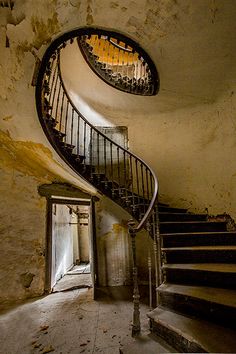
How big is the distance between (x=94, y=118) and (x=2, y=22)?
129 inches

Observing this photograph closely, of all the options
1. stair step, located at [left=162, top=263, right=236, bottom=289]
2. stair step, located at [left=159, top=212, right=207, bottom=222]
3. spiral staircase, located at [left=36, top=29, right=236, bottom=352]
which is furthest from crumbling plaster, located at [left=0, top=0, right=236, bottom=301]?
stair step, located at [left=162, top=263, right=236, bottom=289]

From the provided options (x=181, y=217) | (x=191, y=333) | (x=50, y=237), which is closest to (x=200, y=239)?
(x=181, y=217)

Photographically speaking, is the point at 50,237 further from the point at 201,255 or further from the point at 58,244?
the point at 201,255

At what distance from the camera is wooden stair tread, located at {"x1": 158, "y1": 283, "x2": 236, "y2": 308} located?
1.78 meters

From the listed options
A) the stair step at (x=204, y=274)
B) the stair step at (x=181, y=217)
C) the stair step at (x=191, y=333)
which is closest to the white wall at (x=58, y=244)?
the stair step at (x=181, y=217)

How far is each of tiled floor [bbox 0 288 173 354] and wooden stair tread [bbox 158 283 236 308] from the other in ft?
1.62

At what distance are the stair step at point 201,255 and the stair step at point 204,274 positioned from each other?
0.08 metres

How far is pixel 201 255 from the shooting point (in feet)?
8.34

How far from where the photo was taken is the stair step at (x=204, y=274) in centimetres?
206

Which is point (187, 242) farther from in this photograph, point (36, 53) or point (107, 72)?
point (107, 72)

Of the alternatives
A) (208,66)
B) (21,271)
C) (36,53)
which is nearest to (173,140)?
(208,66)

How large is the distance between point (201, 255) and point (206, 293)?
0.61 meters

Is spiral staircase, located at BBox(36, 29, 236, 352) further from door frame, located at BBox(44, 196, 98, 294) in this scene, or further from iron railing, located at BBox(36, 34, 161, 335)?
door frame, located at BBox(44, 196, 98, 294)

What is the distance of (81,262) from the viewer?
9875 mm
